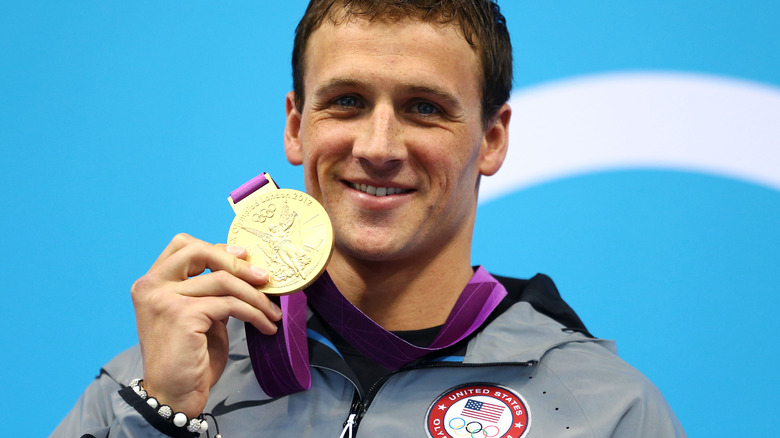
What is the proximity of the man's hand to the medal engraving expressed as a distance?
0.03m

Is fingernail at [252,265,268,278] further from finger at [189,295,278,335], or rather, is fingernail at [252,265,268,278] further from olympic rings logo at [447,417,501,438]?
olympic rings logo at [447,417,501,438]

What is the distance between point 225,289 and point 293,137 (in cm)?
56

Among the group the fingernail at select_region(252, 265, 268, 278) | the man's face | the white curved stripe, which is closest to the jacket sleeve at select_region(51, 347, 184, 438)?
the fingernail at select_region(252, 265, 268, 278)

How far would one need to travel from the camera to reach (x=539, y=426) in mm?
1619

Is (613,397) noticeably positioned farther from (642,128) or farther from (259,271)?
(642,128)

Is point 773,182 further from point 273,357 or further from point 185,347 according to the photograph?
point 185,347

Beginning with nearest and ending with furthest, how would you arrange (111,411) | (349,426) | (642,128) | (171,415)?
(171,415) < (349,426) < (111,411) < (642,128)

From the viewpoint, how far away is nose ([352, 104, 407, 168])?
1.69m

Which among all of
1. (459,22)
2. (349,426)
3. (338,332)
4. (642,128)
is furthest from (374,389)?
(642,128)

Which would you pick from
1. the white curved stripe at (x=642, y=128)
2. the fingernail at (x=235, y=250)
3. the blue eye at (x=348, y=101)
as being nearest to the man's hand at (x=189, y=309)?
the fingernail at (x=235, y=250)

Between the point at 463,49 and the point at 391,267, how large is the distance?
1.61 feet

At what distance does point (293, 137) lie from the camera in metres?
2.01

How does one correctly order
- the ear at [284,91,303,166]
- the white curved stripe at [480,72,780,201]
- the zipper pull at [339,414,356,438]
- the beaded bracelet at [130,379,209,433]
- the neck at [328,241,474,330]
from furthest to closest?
the white curved stripe at [480,72,780,201], the ear at [284,91,303,166], the neck at [328,241,474,330], the zipper pull at [339,414,356,438], the beaded bracelet at [130,379,209,433]

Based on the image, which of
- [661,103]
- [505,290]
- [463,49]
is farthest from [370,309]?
[661,103]
